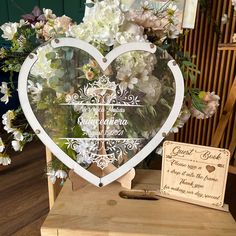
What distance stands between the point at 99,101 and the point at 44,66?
5.9 inches

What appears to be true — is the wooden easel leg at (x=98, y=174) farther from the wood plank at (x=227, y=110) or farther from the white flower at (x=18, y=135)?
the wood plank at (x=227, y=110)

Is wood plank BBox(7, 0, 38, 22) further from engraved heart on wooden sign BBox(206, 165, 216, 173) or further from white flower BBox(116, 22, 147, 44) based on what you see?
engraved heart on wooden sign BBox(206, 165, 216, 173)

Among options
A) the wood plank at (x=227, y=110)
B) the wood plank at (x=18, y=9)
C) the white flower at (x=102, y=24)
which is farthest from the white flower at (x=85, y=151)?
the wood plank at (x=18, y=9)

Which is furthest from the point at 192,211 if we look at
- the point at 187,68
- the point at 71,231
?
the point at 187,68

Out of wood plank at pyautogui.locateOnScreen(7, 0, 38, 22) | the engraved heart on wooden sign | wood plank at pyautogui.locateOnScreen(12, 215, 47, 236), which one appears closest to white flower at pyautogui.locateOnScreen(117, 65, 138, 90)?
the engraved heart on wooden sign

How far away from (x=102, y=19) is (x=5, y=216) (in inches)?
54.9

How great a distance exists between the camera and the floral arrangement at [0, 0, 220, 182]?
2.15 feet

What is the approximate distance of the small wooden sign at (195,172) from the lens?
2.22ft

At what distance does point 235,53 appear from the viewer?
238 cm

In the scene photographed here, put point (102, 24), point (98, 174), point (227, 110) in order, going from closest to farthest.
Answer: point (102, 24), point (98, 174), point (227, 110)

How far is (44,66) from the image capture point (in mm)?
663

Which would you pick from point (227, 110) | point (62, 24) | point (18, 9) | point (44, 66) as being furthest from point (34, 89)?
point (18, 9)

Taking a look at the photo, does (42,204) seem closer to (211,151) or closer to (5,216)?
(5,216)

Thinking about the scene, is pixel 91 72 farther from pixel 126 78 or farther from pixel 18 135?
pixel 18 135
